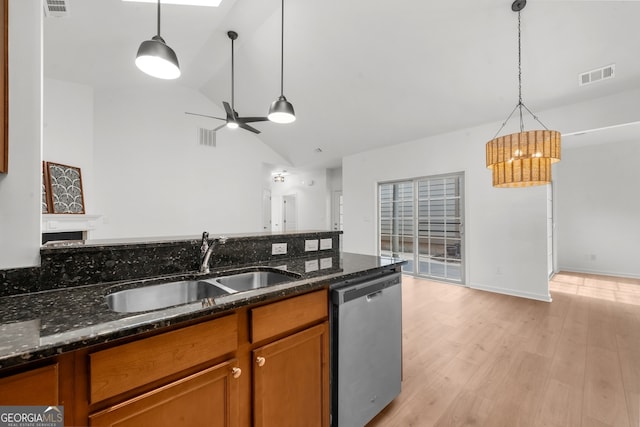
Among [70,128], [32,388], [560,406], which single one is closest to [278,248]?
[32,388]

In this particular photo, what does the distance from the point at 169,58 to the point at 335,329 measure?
1986 mm

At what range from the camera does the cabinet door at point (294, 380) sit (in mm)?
1104

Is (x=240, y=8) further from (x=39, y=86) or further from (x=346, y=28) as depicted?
(x=39, y=86)

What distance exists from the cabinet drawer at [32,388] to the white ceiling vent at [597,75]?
16.6ft

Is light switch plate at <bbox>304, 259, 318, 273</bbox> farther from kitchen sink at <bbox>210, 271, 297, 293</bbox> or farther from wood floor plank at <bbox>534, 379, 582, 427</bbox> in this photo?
wood floor plank at <bbox>534, 379, 582, 427</bbox>

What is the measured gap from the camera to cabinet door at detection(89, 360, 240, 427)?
0.79 m

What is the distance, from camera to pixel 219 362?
0.98 m

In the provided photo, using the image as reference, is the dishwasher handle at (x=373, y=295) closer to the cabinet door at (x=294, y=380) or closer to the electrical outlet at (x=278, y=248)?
the cabinet door at (x=294, y=380)

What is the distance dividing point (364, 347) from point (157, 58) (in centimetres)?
219

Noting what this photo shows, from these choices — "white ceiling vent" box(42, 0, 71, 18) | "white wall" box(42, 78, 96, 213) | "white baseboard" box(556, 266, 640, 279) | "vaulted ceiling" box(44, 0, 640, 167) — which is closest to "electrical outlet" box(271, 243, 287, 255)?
"vaulted ceiling" box(44, 0, 640, 167)

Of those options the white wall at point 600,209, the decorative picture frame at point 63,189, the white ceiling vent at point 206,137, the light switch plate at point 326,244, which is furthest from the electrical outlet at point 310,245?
the white wall at point 600,209

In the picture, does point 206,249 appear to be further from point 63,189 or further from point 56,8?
point 63,189

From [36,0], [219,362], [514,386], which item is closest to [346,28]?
[36,0]

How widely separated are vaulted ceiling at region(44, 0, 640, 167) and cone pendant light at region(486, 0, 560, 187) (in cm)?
58
